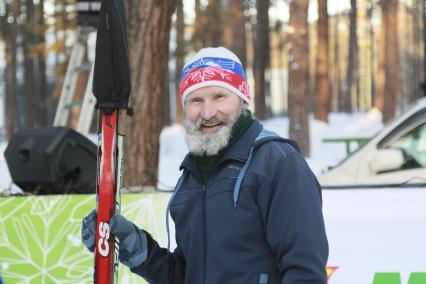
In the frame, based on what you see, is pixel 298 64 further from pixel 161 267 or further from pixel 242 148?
pixel 242 148

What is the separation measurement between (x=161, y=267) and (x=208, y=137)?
1.78 ft

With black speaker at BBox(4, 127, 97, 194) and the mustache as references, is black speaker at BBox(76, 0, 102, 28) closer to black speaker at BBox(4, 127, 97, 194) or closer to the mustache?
black speaker at BBox(4, 127, 97, 194)

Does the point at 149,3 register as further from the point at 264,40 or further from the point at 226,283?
the point at 264,40

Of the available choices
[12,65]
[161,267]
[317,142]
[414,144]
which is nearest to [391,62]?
[317,142]

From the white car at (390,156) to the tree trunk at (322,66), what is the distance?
75.3 feet

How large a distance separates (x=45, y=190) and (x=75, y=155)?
333mm

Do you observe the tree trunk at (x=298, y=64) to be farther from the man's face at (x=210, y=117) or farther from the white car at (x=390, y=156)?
the man's face at (x=210, y=117)

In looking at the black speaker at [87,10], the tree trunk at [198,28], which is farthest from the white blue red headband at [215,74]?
the tree trunk at [198,28]

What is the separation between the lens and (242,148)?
2303 mm

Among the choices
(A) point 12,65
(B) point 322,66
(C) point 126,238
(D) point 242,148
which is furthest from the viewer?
(A) point 12,65

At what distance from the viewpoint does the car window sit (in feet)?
16.5

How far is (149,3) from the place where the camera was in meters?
7.16

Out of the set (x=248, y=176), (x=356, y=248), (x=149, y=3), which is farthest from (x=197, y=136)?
(x=149, y=3)

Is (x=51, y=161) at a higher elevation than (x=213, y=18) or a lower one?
lower
